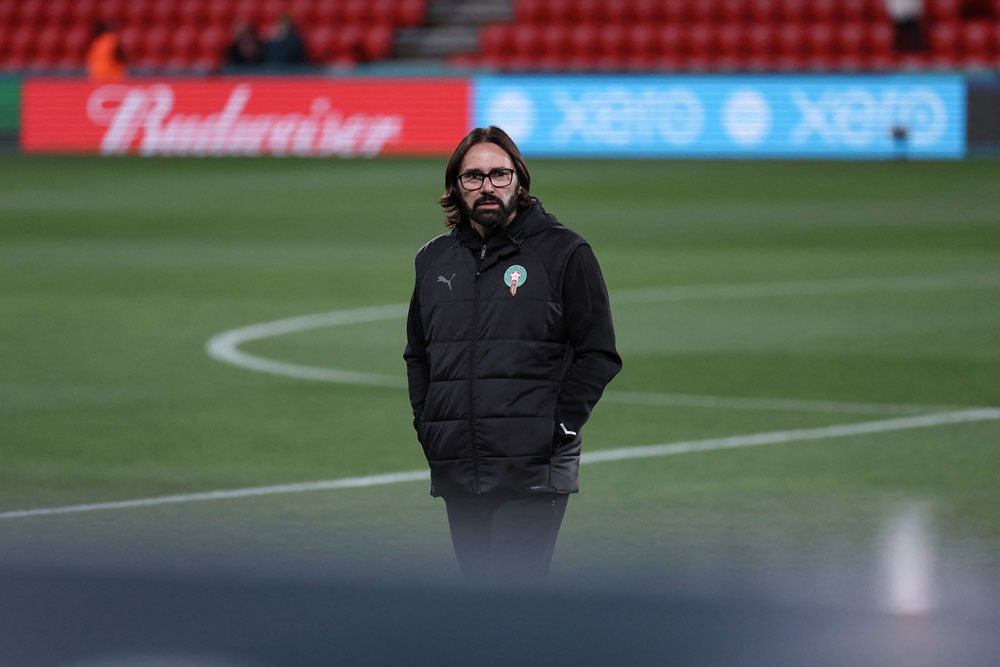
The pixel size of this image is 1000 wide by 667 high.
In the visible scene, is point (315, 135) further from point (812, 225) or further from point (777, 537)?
point (777, 537)

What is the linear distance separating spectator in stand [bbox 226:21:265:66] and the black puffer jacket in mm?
31880

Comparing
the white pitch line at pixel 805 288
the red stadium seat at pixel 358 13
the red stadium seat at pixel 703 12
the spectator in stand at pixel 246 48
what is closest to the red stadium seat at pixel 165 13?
the red stadium seat at pixel 358 13

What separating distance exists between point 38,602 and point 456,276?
2.44m

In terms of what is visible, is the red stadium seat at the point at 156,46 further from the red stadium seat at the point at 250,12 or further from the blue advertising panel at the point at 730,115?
the blue advertising panel at the point at 730,115

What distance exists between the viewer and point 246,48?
3619cm

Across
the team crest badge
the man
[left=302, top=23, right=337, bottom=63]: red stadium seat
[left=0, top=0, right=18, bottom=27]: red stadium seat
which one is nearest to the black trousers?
the man

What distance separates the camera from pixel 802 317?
48.8 ft

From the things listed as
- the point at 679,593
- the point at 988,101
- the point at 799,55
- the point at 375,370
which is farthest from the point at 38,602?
the point at 799,55

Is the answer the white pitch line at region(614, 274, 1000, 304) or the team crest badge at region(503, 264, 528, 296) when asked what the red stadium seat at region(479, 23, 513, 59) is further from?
the team crest badge at region(503, 264, 528, 296)

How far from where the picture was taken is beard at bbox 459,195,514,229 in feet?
16.1

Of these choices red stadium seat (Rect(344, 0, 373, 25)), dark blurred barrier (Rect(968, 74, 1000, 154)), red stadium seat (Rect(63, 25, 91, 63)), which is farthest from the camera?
red stadium seat (Rect(63, 25, 91, 63))

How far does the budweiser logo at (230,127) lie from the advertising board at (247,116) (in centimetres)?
2

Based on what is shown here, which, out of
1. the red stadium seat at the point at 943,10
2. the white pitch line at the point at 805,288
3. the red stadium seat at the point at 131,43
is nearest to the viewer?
the white pitch line at the point at 805,288

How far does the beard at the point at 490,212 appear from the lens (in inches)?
193
